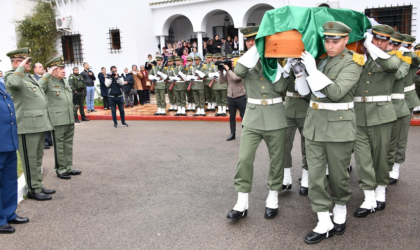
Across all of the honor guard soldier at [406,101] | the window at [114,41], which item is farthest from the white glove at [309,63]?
the window at [114,41]

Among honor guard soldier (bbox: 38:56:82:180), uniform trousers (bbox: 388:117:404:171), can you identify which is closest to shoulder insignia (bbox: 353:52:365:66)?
uniform trousers (bbox: 388:117:404:171)

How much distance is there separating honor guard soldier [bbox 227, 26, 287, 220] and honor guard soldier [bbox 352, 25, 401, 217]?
897 millimetres

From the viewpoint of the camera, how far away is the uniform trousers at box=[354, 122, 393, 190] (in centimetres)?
397

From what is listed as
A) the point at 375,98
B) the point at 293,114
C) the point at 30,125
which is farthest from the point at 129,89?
the point at 375,98

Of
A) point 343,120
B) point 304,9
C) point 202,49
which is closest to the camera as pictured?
point 343,120

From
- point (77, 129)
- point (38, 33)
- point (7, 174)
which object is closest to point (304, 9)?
point (7, 174)

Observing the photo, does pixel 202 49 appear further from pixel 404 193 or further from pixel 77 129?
pixel 404 193

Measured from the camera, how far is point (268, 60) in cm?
383

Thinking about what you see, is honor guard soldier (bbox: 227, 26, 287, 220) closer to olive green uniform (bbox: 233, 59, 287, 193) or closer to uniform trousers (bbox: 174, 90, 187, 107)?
olive green uniform (bbox: 233, 59, 287, 193)

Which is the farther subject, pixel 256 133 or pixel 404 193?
pixel 404 193

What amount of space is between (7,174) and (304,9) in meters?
3.74

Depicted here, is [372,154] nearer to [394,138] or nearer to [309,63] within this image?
[394,138]

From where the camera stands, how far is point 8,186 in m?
4.09

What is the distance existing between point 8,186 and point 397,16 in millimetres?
13348
